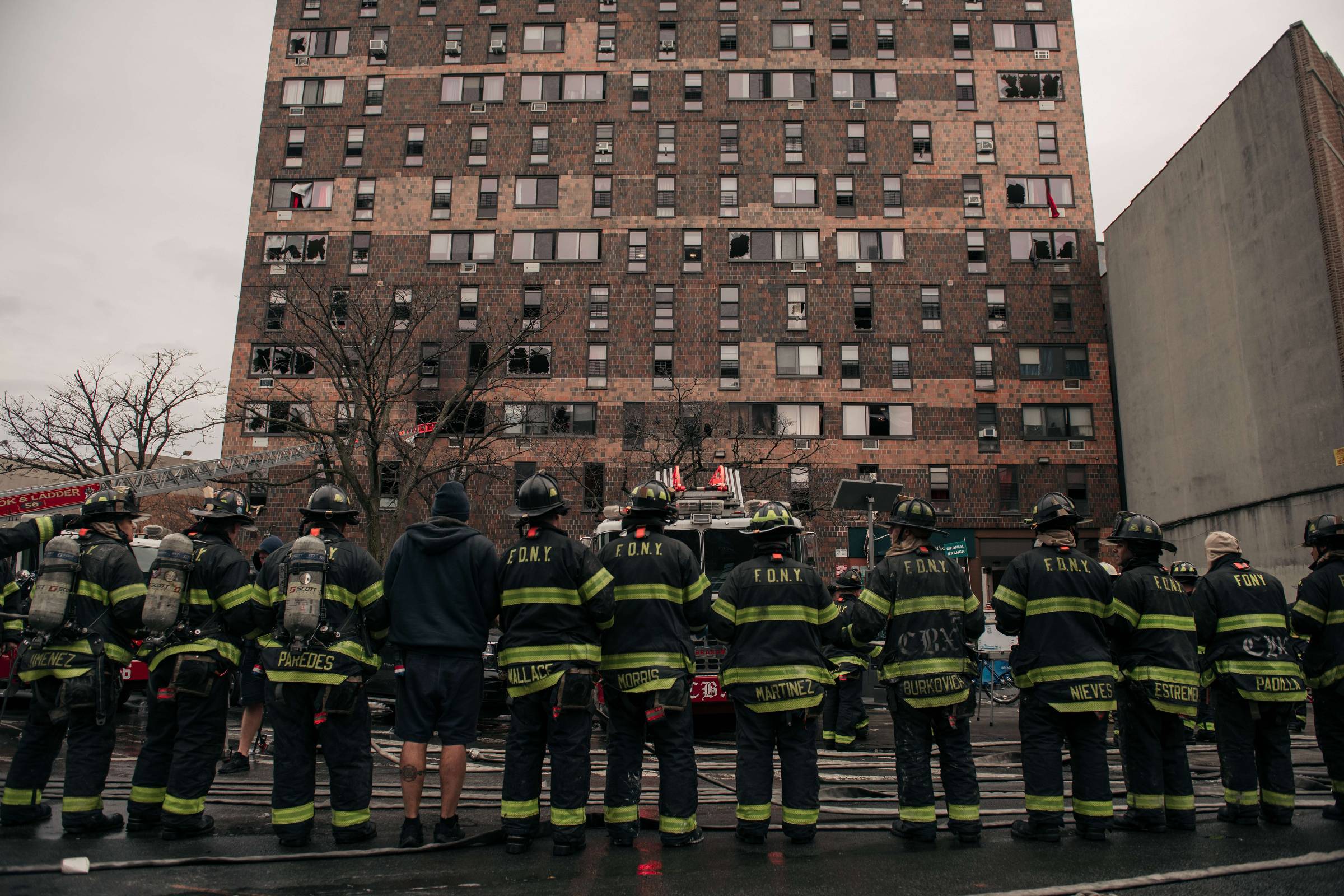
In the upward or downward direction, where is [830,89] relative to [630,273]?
upward

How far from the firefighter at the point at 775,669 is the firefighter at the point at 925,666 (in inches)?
15.2

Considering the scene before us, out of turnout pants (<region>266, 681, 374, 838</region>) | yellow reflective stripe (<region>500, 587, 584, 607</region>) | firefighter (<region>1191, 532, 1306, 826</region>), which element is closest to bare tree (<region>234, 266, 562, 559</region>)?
turnout pants (<region>266, 681, 374, 838</region>)

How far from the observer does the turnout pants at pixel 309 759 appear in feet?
18.5

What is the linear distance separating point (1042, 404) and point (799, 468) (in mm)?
9763

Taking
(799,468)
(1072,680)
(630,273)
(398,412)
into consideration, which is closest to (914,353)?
(799,468)

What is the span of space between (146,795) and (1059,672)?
19.5 feet

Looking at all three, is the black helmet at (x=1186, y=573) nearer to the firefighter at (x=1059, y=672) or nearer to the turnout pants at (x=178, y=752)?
the firefighter at (x=1059, y=672)

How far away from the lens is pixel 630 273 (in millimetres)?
36250

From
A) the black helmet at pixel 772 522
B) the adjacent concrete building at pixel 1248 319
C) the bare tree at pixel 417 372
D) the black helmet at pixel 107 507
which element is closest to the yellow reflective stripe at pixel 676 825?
the black helmet at pixel 772 522

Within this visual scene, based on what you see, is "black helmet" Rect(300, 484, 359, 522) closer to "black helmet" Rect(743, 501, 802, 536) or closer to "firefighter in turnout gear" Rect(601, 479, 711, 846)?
"firefighter in turnout gear" Rect(601, 479, 711, 846)

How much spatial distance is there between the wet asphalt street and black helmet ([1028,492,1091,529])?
2028 mm

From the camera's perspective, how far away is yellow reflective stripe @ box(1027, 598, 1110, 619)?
6141 mm

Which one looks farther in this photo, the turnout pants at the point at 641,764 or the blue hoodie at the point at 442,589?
the blue hoodie at the point at 442,589

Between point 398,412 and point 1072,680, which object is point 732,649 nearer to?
point 1072,680
